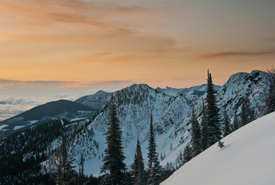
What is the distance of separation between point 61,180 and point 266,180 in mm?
19376

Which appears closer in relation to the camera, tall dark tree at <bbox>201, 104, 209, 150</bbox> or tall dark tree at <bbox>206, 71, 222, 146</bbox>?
tall dark tree at <bbox>206, 71, 222, 146</bbox>

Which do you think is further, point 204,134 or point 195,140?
point 195,140

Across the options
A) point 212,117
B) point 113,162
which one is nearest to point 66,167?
point 113,162

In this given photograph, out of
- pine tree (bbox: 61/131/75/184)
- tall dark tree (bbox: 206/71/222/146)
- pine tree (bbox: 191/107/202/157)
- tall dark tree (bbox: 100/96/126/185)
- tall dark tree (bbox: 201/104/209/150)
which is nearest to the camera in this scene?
pine tree (bbox: 61/131/75/184)

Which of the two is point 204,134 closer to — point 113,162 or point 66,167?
point 113,162

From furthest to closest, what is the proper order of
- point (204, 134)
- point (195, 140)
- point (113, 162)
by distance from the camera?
point (195, 140), point (204, 134), point (113, 162)

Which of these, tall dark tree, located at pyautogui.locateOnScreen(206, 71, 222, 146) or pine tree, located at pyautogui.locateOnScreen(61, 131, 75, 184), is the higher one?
tall dark tree, located at pyautogui.locateOnScreen(206, 71, 222, 146)

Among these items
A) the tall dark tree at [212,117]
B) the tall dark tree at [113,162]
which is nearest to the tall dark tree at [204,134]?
the tall dark tree at [212,117]

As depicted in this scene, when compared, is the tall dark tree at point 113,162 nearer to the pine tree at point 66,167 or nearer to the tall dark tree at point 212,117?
the pine tree at point 66,167

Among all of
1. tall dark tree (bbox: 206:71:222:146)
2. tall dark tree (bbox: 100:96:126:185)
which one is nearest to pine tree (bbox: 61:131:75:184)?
tall dark tree (bbox: 100:96:126:185)

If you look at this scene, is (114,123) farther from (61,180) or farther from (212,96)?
(212,96)

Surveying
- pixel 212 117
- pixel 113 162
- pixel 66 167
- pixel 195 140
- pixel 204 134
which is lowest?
pixel 195 140

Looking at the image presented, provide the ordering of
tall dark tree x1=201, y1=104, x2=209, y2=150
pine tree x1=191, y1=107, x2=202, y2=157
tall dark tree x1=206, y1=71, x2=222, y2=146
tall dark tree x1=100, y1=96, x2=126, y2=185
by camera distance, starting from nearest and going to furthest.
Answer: tall dark tree x1=100, y1=96, x2=126, y2=185
tall dark tree x1=206, y1=71, x2=222, y2=146
tall dark tree x1=201, y1=104, x2=209, y2=150
pine tree x1=191, y1=107, x2=202, y2=157

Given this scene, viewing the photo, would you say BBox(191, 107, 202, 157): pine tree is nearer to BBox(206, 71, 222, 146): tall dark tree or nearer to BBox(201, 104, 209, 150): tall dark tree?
BBox(201, 104, 209, 150): tall dark tree
